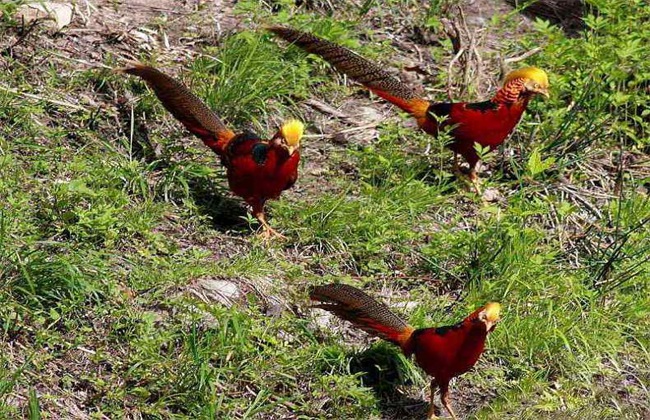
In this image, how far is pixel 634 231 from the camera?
6344 mm

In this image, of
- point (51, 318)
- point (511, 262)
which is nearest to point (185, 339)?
point (51, 318)

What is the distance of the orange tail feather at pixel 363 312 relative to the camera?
525cm

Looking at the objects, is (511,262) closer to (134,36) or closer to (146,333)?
(146,333)

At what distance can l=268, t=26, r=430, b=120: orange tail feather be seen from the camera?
7.08 m

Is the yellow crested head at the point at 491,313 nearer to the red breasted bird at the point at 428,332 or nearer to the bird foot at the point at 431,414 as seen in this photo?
the red breasted bird at the point at 428,332

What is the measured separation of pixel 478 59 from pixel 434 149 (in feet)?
3.29

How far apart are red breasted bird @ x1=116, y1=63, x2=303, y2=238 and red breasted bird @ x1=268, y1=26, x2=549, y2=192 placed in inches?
40.0

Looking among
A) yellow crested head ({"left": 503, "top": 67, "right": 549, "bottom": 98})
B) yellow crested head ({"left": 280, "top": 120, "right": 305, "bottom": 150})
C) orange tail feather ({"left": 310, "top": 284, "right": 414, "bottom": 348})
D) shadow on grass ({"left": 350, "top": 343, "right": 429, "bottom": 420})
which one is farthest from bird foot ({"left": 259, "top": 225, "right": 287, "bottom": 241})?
yellow crested head ({"left": 503, "top": 67, "right": 549, "bottom": 98})

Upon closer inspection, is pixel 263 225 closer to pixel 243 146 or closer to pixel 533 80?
pixel 243 146

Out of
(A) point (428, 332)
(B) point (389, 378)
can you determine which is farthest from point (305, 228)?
(A) point (428, 332)

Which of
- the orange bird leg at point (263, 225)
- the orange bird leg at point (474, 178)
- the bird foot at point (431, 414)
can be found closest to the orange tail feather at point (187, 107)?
the orange bird leg at point (263, 225)

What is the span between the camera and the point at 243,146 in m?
6.08

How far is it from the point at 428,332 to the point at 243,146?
61.5 inches

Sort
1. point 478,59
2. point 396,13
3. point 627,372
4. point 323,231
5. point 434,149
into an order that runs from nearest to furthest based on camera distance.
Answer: point 627,372
point 323,231
point 434,149
point 478,59
point 396,13
